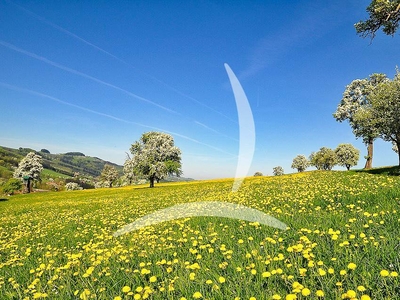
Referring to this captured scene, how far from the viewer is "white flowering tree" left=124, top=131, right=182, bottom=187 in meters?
55.4

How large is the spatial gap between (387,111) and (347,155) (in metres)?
78.3

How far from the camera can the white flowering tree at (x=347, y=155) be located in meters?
97.3

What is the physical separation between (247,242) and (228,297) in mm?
2317

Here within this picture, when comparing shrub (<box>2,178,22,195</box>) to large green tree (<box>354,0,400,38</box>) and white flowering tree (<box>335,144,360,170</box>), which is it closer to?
large green tree (<box>354,0,400,38</box>)

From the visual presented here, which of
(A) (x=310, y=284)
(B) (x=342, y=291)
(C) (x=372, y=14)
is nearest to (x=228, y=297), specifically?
(A) (x=310, y=284)

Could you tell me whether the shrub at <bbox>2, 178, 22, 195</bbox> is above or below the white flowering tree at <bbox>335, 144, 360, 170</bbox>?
below

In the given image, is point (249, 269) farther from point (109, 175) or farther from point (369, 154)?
point (109, 175)

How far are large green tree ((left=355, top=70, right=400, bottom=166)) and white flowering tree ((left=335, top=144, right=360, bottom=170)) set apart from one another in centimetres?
7588

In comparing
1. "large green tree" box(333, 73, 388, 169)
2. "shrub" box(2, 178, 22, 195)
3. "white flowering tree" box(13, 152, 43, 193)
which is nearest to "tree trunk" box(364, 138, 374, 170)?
"large green tree" box(333, 73, 388, 169)

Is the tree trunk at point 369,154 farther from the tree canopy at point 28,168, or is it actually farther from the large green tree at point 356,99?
the tree canopy at point 28,168

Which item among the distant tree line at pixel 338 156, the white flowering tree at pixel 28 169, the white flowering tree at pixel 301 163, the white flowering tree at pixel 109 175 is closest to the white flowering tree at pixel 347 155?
the distant tree line at pixel 338 156

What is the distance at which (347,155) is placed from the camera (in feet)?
320

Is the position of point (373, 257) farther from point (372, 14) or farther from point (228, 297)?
point (372, 14)

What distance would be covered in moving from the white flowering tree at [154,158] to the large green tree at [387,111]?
3828 cm
